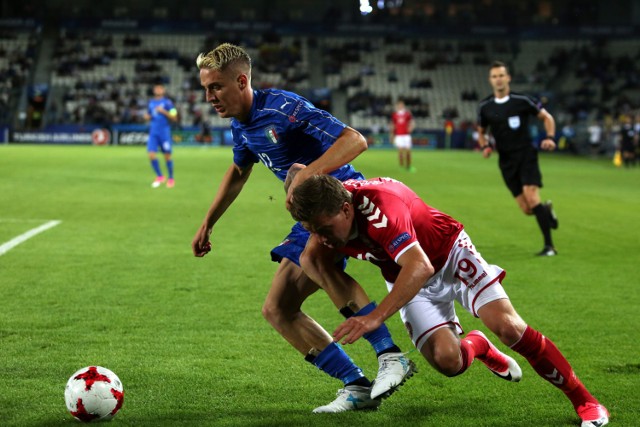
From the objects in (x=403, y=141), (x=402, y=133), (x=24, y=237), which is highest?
(x=24, y=237)

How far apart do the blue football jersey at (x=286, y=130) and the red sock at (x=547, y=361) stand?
4.36 ft

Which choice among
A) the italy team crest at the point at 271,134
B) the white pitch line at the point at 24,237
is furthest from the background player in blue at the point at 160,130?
the italy team crest at the point at 271,134

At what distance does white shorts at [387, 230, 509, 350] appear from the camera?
4.45 metres

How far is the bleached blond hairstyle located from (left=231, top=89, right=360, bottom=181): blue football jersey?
0.22 m

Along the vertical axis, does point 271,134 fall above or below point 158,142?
above

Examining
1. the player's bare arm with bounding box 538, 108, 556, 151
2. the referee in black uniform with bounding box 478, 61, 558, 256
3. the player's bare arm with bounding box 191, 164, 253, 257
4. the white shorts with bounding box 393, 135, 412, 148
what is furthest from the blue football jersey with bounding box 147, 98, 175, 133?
the player's bare arm with bounding box 191, 164, 253, 257

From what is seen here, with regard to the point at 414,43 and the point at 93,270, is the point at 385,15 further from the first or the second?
the point at 93,270

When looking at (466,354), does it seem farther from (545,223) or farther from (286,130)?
(545,223)

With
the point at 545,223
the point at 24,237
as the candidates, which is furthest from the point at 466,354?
the point at 24,237

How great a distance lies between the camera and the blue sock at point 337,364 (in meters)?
4.72

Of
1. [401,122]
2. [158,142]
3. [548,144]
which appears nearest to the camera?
[548,144]

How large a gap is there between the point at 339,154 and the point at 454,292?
A: 0.95m

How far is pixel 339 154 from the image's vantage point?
4.43 meters

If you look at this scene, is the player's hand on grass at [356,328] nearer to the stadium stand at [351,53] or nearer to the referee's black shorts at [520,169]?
the referee's black shorts at [520,169]
